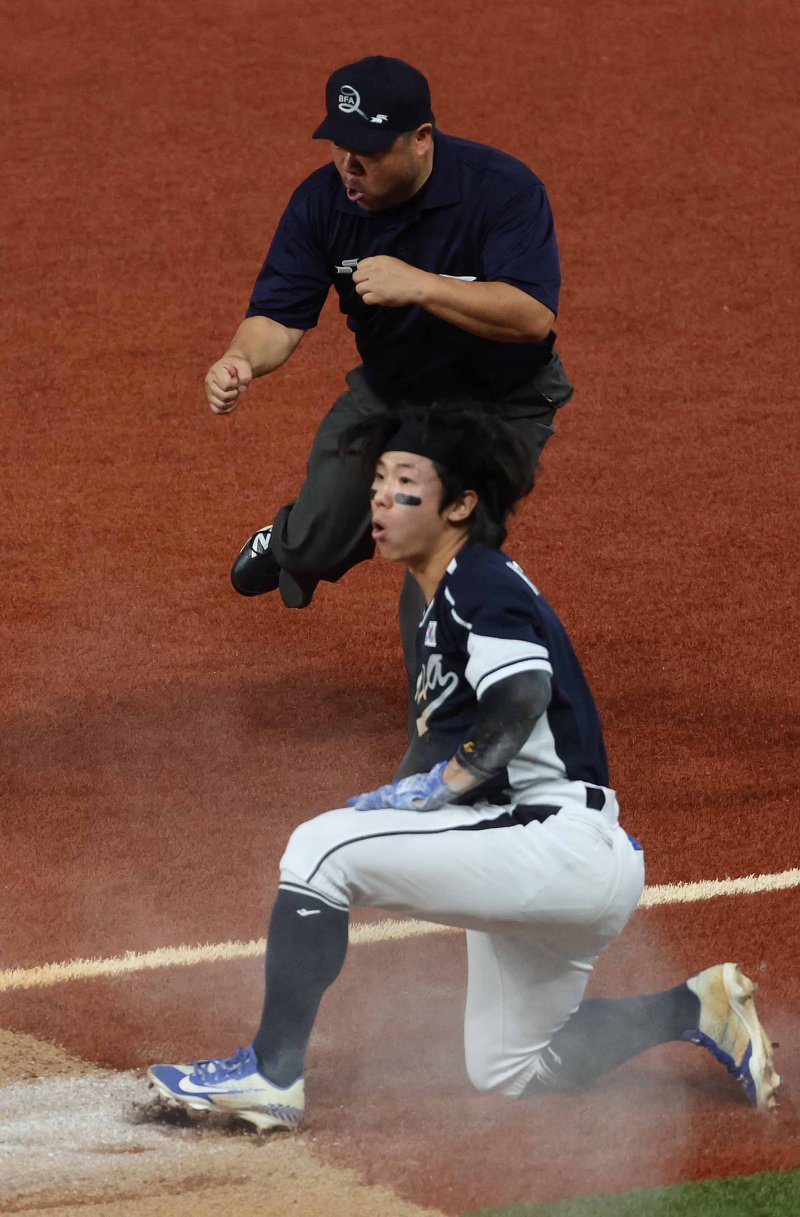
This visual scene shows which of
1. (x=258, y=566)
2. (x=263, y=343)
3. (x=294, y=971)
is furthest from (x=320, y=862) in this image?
(x=258, y=566)

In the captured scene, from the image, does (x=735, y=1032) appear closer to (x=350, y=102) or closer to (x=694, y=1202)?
(x=694, y=1202)

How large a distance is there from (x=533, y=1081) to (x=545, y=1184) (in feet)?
1.25

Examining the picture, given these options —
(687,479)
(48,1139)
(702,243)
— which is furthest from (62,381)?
(48,1139)

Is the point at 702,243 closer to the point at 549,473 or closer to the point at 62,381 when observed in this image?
the point at 549,473

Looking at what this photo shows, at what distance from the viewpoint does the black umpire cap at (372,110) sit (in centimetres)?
414

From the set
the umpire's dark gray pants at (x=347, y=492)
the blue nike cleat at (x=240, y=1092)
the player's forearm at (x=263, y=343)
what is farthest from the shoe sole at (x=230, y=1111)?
the player's forearm at (x=263, y=343)

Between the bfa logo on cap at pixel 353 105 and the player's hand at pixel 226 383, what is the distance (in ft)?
2.21

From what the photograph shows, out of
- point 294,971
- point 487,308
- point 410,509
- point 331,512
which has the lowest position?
point 294,971

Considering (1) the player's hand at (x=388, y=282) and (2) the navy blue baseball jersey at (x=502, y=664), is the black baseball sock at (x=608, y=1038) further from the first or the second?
(1) the player's hand at (x=388, y=282)

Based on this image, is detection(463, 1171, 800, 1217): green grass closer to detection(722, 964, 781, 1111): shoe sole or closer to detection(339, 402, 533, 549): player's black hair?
detection(722, 964, 781, 1111): shoe sole

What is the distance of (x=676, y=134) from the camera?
11.3 meters

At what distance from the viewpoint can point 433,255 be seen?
14.6 feet

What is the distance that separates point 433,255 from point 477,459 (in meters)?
1.33

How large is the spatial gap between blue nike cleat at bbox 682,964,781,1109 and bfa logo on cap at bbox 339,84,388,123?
7.14 feet
